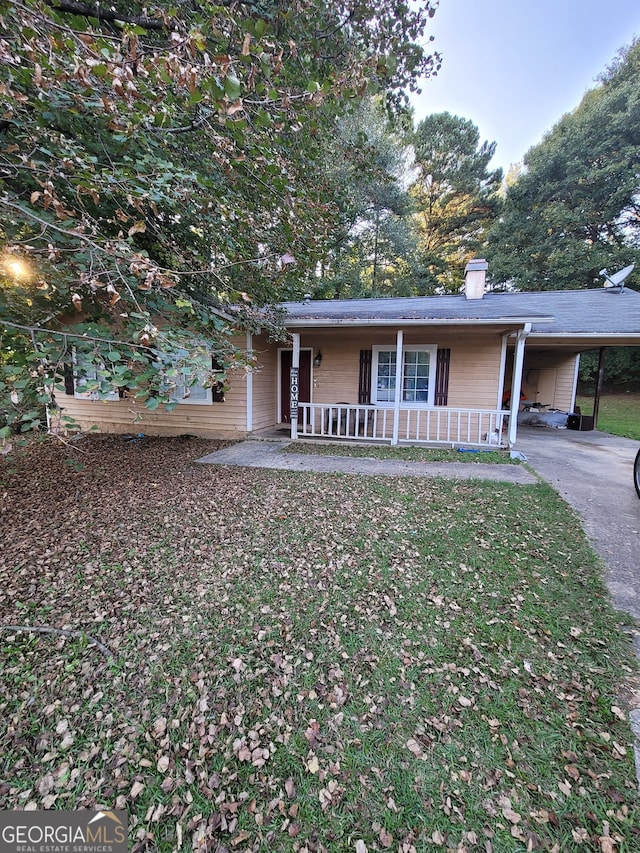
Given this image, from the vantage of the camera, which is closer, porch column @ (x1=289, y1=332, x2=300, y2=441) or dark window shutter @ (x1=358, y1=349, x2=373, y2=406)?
porch column @ (x1=289, y1=332, x2=300, y2=441)

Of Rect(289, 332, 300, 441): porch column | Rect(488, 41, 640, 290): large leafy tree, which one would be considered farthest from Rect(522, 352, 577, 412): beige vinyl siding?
Rect(289, 332, 300, 441): porch column

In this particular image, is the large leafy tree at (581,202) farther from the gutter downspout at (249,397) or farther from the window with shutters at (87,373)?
the window with shutters at (87,373)

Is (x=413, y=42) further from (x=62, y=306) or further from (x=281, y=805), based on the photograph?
(x=281, y=805)

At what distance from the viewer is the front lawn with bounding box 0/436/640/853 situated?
1398 millimetres

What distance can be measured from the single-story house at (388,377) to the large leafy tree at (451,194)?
12088 mm

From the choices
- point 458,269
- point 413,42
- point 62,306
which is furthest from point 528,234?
point 62,306

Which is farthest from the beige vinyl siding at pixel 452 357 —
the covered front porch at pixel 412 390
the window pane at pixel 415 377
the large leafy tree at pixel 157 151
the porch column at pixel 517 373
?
the large leafy tree at pixel 157 151

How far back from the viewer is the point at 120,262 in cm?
252

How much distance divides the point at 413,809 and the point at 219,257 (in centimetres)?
593

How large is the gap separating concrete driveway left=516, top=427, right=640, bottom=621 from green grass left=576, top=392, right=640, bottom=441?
1.69 metres

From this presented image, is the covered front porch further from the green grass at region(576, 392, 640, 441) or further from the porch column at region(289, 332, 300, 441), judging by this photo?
the green grass at region(576, 392, 640, 441)

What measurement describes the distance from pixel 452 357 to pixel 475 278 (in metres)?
2.35

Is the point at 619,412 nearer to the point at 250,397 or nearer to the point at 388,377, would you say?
the point at 388,377

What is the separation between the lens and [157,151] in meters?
3.75
